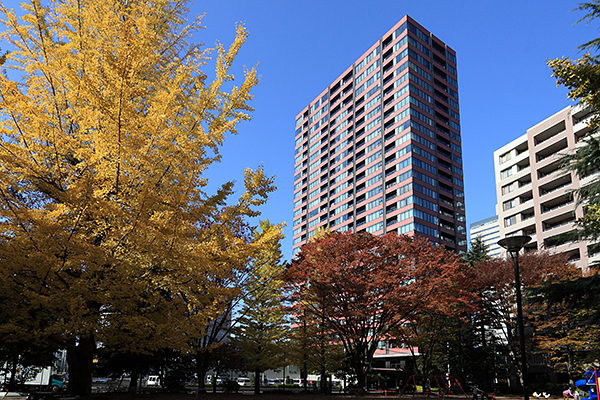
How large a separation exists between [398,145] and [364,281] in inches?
2686

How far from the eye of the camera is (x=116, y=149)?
7562 millimetres

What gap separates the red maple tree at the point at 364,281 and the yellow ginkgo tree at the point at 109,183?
15.3m

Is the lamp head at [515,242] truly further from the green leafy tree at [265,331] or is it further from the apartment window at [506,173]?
the apartment window at [506,173]

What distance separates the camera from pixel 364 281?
23625 millimetres

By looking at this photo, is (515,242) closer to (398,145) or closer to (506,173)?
(506,173)

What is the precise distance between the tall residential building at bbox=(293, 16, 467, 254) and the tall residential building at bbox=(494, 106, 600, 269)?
16140 mm

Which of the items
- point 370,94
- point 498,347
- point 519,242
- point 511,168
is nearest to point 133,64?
point 519,242

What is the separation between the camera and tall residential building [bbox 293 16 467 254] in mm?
83938

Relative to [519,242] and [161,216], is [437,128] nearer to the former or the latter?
[519,242]

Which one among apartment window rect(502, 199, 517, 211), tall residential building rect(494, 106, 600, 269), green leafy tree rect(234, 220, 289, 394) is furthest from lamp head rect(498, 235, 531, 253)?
apartment window rect(502, 199, 517, 211)

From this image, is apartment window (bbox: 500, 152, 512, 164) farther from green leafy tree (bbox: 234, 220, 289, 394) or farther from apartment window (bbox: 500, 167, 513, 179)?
green leafy tree (bbox: 234, 220, 289, 394)

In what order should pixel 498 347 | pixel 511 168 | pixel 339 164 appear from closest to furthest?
pixel 498 347
pixel 511 168
pixel 339 164

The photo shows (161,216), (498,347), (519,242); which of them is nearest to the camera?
(161,216)

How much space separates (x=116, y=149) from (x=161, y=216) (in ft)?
4.85
